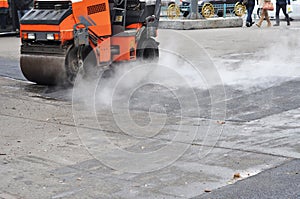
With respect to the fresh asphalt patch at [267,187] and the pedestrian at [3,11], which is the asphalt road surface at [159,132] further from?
the pedestrian at [3,11]

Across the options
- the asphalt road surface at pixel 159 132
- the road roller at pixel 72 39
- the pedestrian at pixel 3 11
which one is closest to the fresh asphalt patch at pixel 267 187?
the asphalt road surface at pixel 159 132

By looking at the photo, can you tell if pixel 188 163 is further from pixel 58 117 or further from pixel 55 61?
pixel 55 61

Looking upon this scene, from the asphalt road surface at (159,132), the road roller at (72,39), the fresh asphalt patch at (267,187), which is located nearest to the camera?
the fresh asphalt patch at (267,187)

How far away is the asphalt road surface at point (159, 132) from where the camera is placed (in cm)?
616

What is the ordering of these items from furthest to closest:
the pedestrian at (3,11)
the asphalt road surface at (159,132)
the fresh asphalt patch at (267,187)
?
1. the pedestrian at (3,11)
2. the asphalt road surface at (159,132)
3. the fresh asphalt patch at (267,187)

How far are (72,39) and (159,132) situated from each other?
12.5ft

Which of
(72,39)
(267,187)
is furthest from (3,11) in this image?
(267,187)

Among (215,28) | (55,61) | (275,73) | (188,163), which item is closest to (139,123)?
(188,163)

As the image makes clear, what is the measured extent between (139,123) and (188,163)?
2122 millimetres

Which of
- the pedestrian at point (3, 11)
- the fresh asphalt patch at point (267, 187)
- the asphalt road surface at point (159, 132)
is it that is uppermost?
the pedestrian at point (3, 11)

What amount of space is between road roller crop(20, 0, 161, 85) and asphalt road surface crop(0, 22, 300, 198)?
305 mm

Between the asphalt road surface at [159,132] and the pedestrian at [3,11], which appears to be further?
the pedestrian at [3,11]

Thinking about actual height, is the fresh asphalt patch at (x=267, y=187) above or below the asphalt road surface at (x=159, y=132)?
above

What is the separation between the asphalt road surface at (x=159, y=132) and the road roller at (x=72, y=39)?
305 mm
